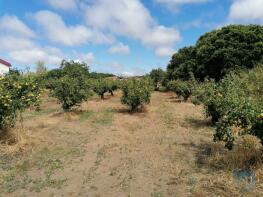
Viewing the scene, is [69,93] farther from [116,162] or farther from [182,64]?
[182,64]

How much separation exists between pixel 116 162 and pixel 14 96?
430 centimetres

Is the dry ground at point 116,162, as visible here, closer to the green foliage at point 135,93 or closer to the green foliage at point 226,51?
the green foliage at point 135,93

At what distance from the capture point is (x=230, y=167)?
8.38m

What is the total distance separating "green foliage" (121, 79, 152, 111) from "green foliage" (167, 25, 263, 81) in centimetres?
1039

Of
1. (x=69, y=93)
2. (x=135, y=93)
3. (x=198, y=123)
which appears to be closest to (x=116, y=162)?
(x=198, y=123)

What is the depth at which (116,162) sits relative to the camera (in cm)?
956

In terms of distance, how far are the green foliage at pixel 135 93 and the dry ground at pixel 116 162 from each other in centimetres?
265

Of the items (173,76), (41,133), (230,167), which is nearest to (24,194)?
(230,167)

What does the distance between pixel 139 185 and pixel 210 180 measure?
4.66 feet

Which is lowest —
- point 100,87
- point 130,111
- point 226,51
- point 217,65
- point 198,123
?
point 198,123

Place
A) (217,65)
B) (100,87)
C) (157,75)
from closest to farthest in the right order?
(100,87)
(217,65)
(157,75)

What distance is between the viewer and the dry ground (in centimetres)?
746

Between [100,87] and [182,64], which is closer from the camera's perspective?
[100,87]

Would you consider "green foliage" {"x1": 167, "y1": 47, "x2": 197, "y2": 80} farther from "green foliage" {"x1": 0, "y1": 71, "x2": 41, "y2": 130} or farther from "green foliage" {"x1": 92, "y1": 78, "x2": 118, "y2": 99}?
"green foliage" {"x1": 0, "y1": 71, "x2": 41, "y2": 130}
